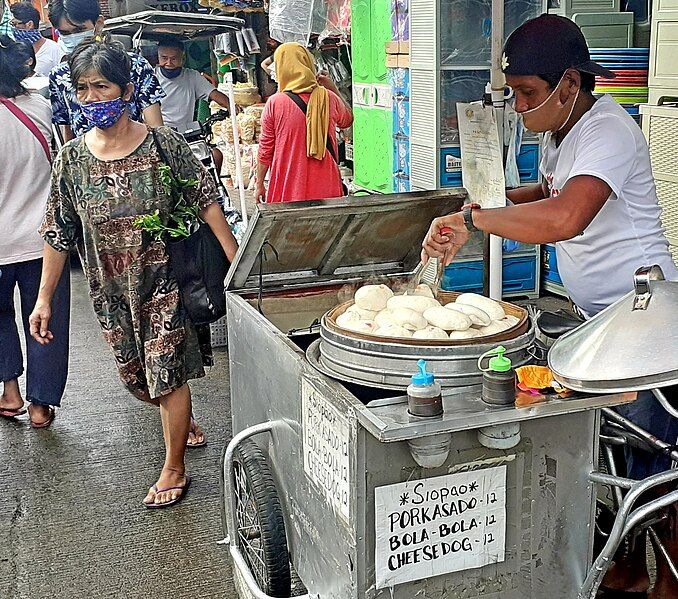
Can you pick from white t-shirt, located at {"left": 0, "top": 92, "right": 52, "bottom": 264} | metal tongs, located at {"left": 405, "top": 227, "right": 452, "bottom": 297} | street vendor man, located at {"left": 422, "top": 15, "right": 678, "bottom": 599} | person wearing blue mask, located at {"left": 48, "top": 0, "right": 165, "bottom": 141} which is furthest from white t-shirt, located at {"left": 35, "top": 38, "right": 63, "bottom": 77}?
street vendor man, located at {"left": 422, "top": 15, "right": 678, "bottom": 599}

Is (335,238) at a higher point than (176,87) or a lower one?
lower

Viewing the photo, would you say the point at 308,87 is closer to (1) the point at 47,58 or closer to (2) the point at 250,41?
(1) the point at 47,58

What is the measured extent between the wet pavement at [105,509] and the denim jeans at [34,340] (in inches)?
10.2

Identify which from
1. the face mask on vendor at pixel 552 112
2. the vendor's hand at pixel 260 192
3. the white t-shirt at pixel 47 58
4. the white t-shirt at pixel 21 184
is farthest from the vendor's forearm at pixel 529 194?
the white t-shirt at pixel 47 58

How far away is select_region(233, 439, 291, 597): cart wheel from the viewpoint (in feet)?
8.15

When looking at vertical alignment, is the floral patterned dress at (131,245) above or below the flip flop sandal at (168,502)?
above

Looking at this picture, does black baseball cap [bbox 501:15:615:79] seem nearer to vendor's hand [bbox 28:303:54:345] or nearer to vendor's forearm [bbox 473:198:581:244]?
vendor's forearm [bbox 473:198:581:244]

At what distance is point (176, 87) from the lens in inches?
287

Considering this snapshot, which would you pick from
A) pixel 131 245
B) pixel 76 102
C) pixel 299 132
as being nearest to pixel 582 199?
pixel 131 245

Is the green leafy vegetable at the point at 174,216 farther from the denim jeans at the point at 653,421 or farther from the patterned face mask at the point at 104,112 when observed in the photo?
the denim jeans at the point at 653,421

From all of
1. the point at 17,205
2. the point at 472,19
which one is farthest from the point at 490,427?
the point at 472,19

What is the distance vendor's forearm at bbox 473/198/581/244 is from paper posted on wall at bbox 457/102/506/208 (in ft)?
6.17

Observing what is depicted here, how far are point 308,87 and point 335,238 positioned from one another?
347 cm

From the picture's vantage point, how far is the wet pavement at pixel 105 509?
129 inches
